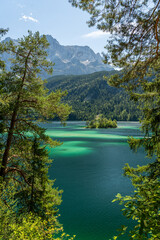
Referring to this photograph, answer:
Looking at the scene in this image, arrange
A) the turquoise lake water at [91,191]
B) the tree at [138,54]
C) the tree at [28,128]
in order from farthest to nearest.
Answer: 1. the turquoise lake water at [91,191]
2. the tree at [28,128]
3. the tree at [138,54]

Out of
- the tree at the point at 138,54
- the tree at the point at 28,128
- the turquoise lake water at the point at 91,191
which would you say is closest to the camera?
the tree at the point at 138,54

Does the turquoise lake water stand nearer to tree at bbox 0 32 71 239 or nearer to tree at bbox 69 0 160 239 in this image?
tree at bbox 0 32 71 239

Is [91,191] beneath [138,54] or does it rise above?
beneath

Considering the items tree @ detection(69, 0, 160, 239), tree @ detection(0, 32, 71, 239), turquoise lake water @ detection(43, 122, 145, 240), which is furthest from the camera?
turquoise lake water @ detection(43, 122, 145, 240)

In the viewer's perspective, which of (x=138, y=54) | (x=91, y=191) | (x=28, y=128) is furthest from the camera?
(x=91, y=191)

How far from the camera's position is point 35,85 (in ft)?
32.9

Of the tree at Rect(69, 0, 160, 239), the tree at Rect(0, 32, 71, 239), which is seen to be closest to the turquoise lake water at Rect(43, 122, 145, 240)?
the tree at Rect(0, 32, 71, 239)

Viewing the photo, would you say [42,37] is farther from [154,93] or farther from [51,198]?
[51,198]

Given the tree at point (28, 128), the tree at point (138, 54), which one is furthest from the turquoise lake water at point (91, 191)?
the tree at point (138, 54)

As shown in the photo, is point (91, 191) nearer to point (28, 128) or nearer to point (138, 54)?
point (28, 128)

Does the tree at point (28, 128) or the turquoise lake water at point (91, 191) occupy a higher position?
the tree at point (28, 128)

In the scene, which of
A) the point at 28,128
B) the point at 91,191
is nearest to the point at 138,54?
the point at 28,128

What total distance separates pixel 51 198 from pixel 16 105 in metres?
5.97

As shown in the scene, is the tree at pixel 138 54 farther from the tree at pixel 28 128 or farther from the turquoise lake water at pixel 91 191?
the turquoise lake water at pixel 91 191
